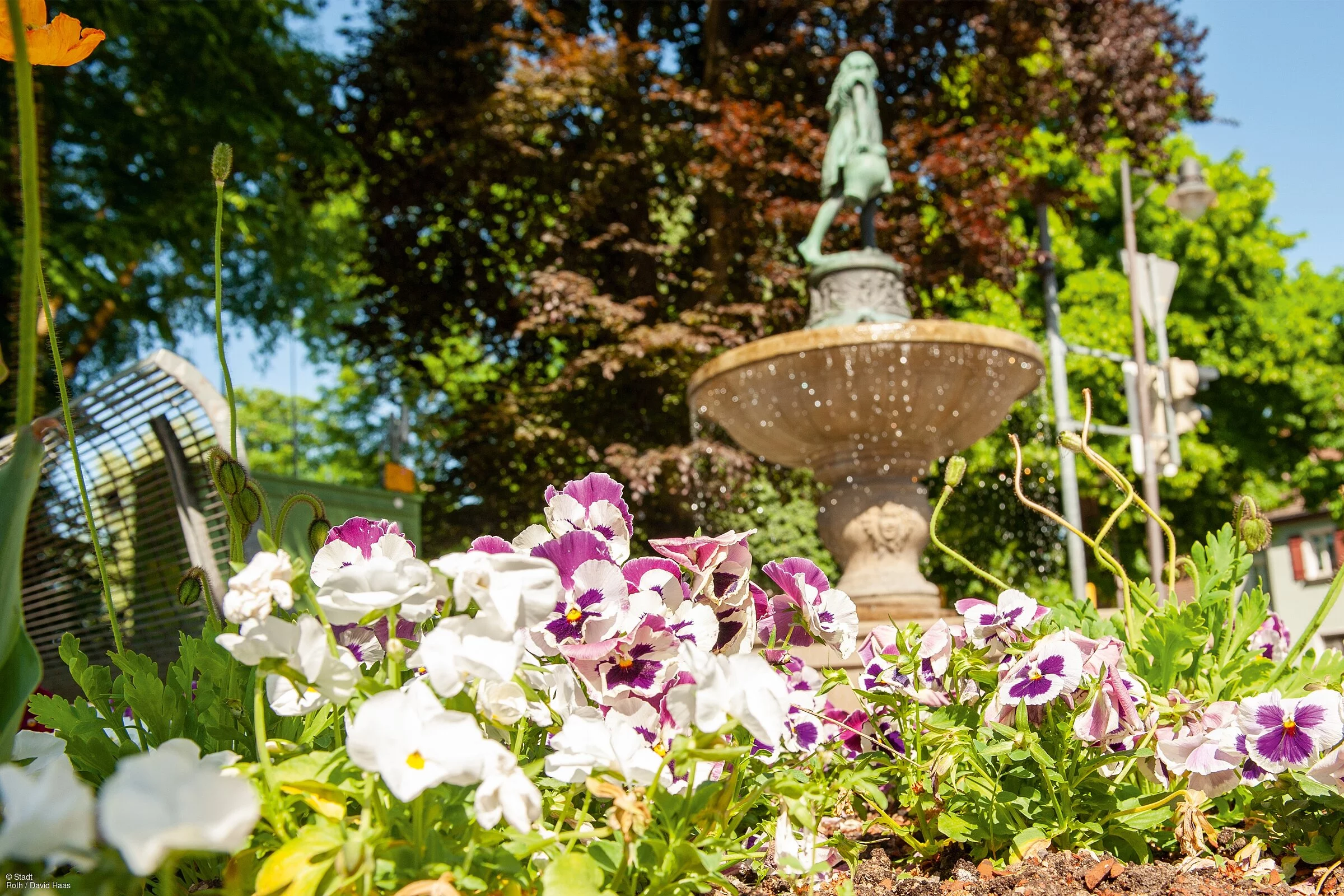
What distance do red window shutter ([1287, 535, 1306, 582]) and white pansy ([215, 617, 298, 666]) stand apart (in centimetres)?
3671

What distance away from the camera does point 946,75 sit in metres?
11.7

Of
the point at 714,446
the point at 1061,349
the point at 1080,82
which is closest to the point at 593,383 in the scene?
the point at 714,446

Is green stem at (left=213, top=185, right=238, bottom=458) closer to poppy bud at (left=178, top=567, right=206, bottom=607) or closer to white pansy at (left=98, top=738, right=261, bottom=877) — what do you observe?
poppy bud at (left=178, top=567, right=206, bottom=607)

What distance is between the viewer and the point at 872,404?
5.13 meters

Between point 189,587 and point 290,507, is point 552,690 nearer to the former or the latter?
point 290,507

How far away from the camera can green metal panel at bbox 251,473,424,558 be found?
6367 mm

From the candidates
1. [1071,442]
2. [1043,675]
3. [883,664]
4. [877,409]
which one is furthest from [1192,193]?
[1043,675]

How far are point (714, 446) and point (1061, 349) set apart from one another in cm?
505

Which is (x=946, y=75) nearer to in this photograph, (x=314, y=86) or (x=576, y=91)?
(x=576, y=91)

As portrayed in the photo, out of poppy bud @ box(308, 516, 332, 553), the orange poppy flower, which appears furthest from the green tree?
poppy bud @ box(308, 516, 332, 553)

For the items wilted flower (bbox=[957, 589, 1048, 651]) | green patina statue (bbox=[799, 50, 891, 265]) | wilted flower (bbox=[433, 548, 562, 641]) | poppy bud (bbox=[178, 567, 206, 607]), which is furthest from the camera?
green patina statue (bbox=[799, 50, 891, 265])

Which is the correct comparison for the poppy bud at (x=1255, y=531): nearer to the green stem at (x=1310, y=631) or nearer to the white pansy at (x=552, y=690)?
the green stem at (x=1310, y=631)

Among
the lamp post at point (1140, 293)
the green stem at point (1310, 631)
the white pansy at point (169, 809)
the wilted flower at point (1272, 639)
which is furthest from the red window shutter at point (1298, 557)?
the white pansy at point (169, 809)

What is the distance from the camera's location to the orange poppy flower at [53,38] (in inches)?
51.8
